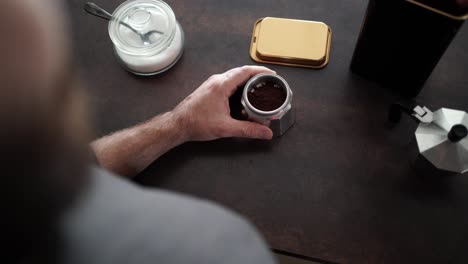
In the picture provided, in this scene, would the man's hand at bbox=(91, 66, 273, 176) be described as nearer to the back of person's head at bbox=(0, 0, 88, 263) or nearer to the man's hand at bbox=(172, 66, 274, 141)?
the man's hand at bbox=(172, 66, 274, 141)

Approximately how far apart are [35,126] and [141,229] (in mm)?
114

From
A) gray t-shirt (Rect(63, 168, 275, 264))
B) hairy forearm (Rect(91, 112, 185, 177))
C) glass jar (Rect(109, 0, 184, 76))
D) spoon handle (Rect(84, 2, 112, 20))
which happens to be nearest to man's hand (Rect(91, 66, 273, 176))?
hairy forearm (Rect(91, 112, 185, 177))

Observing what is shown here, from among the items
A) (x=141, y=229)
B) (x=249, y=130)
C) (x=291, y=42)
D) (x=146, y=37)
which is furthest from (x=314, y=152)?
(x=141, y=229)

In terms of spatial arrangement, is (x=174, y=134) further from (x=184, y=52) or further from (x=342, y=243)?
(x=342, y=243)

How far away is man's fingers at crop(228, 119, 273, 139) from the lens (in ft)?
2.39

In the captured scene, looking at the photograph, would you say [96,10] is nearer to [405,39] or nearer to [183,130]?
[183,130]

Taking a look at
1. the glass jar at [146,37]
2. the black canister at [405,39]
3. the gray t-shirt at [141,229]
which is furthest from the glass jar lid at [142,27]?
the gray t-shirt at [141,229]

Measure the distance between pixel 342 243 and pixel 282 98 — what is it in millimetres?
258

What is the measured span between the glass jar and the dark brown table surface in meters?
0.03

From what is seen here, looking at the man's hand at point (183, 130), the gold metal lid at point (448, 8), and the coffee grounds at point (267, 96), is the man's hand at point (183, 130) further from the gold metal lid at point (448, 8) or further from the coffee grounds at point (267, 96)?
the gold metal lid at point (448, 8)

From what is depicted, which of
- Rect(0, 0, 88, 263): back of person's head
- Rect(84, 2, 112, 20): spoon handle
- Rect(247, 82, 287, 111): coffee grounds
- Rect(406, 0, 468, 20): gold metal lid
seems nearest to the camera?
Rect(0, 0, 88, 263): back of person's head

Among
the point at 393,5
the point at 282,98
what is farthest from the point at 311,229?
the point at 393,5

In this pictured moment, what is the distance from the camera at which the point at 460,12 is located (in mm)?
594

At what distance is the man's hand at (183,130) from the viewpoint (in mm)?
735
